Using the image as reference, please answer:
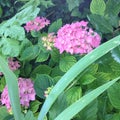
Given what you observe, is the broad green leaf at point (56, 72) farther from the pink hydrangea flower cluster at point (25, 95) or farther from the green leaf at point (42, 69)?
the pink hydrangea flower cluster at point (25, 95)

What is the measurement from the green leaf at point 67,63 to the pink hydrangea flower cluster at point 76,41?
1.8 inches

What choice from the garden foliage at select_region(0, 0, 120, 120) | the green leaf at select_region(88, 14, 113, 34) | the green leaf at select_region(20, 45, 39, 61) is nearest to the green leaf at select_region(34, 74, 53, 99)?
the garden foliage at select_region(0, 0, 120, 120)

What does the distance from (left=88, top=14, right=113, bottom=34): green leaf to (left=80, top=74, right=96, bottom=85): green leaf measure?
0.29m

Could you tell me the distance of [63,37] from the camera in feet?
4.55

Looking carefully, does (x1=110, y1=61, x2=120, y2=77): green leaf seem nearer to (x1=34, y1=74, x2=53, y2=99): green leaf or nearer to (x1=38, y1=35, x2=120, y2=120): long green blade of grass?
(x1=34, y1=74, x2=53, y2=99): green leaf

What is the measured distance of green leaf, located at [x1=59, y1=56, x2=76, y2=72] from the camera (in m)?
1.39

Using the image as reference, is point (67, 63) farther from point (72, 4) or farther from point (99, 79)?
point (72, 4)

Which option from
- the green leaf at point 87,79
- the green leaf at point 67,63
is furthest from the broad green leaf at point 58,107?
the green leaf at point 67,63

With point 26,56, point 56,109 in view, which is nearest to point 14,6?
point 26,56

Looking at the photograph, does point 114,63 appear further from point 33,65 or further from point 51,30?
point 33,65

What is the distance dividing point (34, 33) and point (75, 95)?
1.58ft

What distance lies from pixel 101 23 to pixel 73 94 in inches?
15.2

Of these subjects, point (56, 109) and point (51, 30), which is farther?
point (51, 30)

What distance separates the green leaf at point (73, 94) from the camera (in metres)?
1.24
